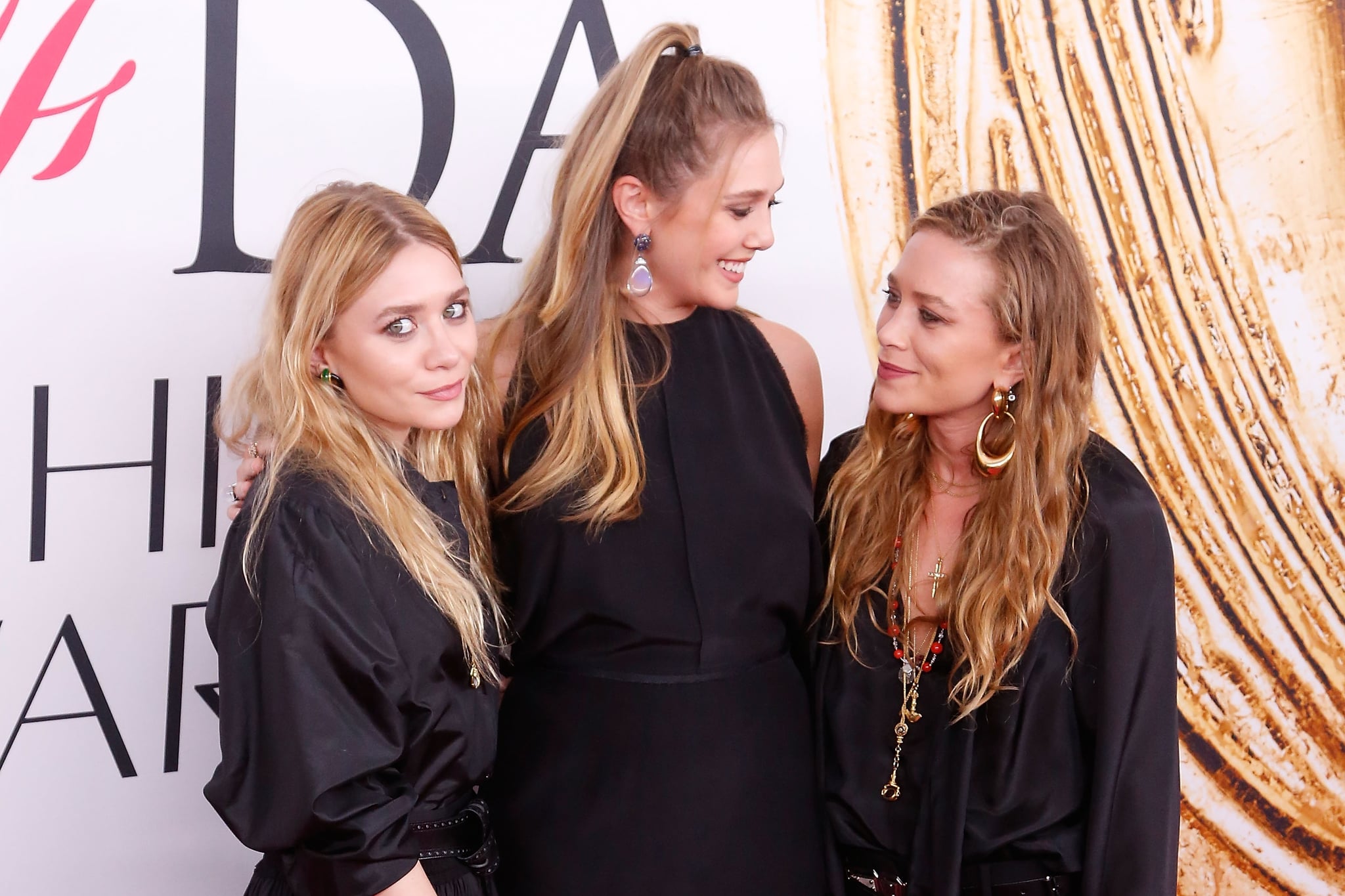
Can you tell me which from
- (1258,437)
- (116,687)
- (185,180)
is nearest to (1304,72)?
(1258,437)

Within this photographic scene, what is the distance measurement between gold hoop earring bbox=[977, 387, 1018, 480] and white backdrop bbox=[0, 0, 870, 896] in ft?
3.54

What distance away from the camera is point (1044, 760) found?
183 cm

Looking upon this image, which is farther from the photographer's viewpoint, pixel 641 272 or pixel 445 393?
pixel 641 272

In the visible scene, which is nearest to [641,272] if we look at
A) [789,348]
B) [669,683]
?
[789,348]

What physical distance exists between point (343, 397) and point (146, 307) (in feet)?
2.42

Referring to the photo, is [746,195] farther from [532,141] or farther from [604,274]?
[532,141]

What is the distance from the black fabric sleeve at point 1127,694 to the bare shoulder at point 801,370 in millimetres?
572

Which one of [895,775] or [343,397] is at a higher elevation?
[343,397]

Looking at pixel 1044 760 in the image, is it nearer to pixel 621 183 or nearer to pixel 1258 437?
pixel 621 183

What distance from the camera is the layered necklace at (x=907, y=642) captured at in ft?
6.20

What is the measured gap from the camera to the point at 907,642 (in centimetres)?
193

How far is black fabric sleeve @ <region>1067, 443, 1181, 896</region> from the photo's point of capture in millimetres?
1779

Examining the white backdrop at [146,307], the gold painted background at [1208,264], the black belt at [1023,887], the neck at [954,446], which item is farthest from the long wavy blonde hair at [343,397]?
the gold painted background at [1208,264]

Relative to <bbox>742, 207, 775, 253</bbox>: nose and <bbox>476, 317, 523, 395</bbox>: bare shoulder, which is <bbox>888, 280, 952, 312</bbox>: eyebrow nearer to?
<bbox>742, 207, 775, 253</bbox>: nose
